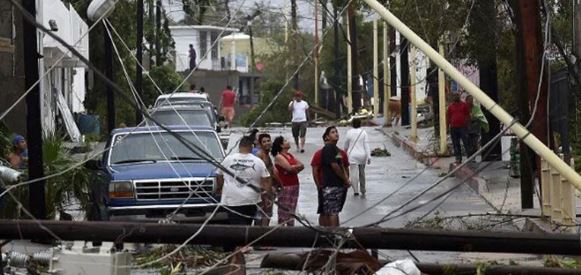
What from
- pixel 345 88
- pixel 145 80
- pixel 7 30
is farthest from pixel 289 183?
pixel 345 88

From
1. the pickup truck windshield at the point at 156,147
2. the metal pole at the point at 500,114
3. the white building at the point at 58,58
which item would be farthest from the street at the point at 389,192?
the metal pole at the point at 500,114

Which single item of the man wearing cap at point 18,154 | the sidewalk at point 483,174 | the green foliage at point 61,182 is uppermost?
the man wearing cap at point 18,154

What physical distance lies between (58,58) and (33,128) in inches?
587

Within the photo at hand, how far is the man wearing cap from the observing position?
2012 cm

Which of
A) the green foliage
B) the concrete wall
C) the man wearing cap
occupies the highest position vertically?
the concrete wall

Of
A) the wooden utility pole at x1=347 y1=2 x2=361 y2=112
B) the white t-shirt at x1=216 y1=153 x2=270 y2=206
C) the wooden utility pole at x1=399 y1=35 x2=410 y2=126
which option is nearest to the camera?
the white t-shirt at x1=216 y1=153 x2=270 y2=206

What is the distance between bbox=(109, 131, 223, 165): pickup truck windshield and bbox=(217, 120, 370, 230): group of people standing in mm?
766

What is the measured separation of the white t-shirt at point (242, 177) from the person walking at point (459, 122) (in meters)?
13.1

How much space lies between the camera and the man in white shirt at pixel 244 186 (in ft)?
59.7

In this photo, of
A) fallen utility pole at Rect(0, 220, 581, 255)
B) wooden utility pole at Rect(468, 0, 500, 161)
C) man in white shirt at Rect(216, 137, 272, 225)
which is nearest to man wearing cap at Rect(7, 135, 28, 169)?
man in white shirt at Rect(216, 137, 272, 225)

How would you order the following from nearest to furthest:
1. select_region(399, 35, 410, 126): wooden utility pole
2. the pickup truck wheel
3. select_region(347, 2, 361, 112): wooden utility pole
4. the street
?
1. the pickup truck wheel
2. the street
3. select_region(399, 35, 410, 126): wooden utility pole
4. select_region(347, 2, 361, 112): wooden utility pole

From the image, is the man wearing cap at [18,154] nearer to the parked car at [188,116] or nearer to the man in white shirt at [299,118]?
the parked car at [188,116]

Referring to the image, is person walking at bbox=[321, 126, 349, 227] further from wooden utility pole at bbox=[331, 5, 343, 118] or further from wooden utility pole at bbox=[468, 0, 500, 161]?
wooden utility pole at bbox=[331, 5, 343, 118]

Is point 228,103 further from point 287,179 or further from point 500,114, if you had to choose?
point 500,114
